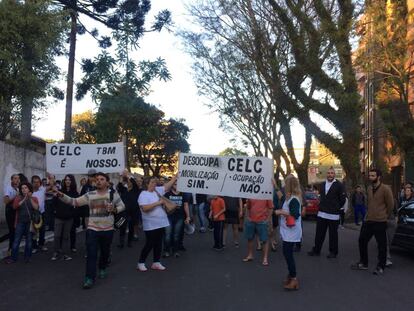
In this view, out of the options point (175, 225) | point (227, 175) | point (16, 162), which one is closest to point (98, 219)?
point (227, 175)

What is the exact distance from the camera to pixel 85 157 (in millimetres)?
12484

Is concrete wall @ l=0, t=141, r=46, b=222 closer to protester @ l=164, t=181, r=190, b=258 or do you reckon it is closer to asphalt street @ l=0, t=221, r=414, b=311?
asphalt street @ l=0, t=221, r=414, b=311

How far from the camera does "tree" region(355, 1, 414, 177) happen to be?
20391 mm

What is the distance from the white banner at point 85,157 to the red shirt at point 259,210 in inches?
126

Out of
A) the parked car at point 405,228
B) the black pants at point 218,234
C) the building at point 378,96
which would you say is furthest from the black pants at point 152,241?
the building at point 378,96

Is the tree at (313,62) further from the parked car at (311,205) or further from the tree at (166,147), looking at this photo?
the tree at (166,147)

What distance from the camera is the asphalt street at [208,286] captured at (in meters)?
6.96

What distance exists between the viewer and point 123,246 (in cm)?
1254

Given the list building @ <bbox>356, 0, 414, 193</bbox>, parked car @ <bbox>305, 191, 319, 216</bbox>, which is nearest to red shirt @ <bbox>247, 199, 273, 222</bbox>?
building @ <bbox>356, 0, 414, 193</bbox>

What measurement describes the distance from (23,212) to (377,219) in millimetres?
6019

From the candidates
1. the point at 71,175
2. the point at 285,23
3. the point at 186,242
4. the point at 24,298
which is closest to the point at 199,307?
the point at 24,298

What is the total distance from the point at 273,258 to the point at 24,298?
498 centimetres

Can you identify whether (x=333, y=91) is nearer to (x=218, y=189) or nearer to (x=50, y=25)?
(x=50, y=25)

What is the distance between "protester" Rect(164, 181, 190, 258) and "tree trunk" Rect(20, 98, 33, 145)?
24.0 ft
